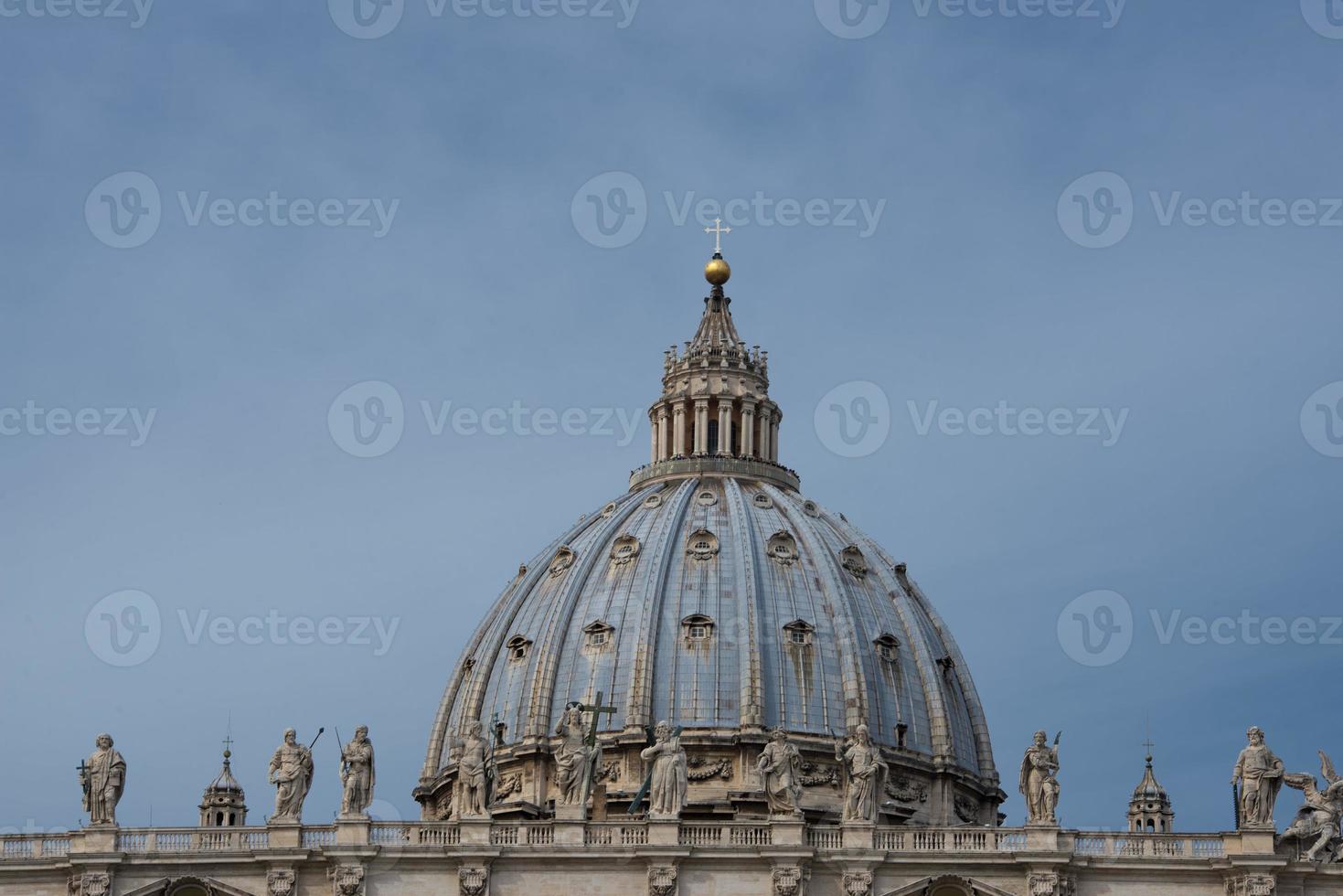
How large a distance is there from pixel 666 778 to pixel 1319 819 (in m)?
20.6

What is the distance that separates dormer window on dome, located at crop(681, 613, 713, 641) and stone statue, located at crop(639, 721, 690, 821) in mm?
59333

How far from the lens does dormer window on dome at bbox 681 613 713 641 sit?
162750 mm

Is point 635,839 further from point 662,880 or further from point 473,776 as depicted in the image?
point 473,776

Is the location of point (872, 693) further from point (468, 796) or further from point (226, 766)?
point (468, 796)

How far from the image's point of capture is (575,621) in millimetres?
166125

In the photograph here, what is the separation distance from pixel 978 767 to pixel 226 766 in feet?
131

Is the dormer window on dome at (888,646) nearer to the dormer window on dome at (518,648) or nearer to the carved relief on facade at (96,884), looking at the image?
the dormer window on dome at (518,648)

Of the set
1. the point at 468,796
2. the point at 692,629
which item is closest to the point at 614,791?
the point at 692,629

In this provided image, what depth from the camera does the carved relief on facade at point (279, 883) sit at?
10100cm

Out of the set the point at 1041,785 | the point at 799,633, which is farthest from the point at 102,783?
the point at 799,633

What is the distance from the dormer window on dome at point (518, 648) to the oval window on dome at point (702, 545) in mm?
9634

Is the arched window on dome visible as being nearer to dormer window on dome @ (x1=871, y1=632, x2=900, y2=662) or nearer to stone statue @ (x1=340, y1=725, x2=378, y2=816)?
dormer window on dome @ (x1=871, y1=632, x2=900, y2=662)

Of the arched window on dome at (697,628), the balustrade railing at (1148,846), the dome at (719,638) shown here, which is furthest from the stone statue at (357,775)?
the arched window on dome at (697,628)

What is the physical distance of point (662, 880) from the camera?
100375 millimetres
